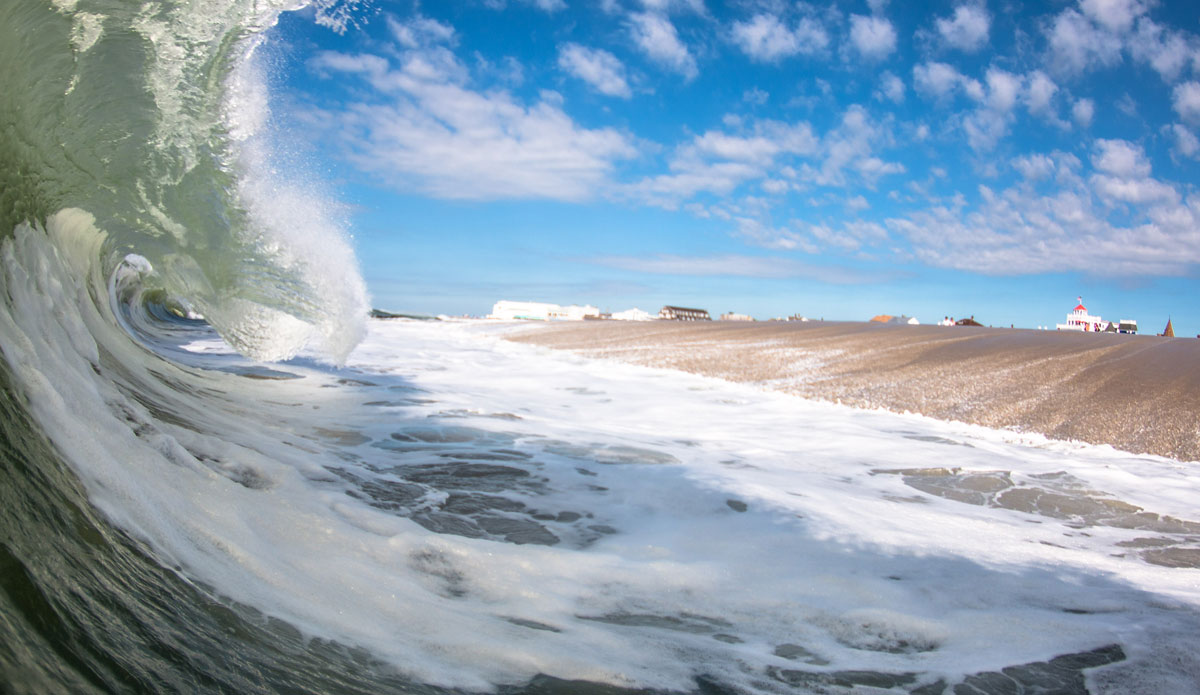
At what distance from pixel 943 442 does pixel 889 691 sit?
14.7 ft

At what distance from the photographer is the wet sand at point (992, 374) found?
6359 mm

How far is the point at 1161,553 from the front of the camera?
10.7 feet

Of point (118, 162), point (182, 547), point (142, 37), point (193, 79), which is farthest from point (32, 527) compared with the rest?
point (118, 162)

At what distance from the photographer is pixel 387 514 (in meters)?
2.86

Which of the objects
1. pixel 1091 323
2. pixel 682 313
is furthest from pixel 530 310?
pixel 1091 323

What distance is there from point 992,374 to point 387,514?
846 centimetres

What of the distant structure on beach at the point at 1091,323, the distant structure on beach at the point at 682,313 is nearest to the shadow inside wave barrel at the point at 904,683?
the distant structure on beach at the point at 1091,323

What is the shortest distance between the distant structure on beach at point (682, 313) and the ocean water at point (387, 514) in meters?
31.3

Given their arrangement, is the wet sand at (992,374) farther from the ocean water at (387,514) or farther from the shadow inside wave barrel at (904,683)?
the shadow inside wave barrel at (904,683)

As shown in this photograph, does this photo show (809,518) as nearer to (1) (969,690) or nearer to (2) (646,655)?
(1) (969,690)

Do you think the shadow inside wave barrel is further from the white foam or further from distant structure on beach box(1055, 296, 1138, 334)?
distant structure on beach box(1055, 296, 1138, 334)

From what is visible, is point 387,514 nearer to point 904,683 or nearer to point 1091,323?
point 904,683

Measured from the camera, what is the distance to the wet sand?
6.36m

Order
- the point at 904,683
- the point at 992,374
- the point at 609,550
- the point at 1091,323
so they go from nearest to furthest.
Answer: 1. the point at 904,683
2. the point at 609,550
3. the point at 992,374
4. the point at 1091,323
